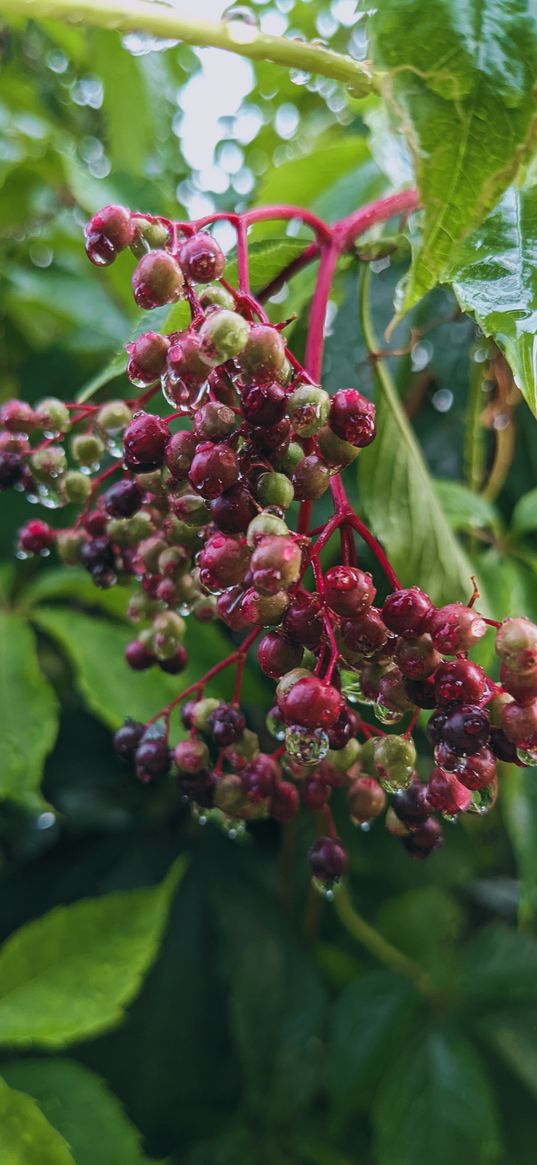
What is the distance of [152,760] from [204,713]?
47 mm

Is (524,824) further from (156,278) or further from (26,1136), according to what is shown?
(156,278)

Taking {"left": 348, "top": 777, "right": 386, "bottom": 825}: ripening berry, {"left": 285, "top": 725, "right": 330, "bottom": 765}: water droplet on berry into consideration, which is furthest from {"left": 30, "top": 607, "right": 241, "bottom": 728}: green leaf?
{"left": 285, "top": 725, "right": 330, "bottom": 765}: water droplet on berry

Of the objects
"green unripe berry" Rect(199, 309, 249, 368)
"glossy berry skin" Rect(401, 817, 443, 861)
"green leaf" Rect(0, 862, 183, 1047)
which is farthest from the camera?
"green leaf" Rect(0, 862, 183, 1047)

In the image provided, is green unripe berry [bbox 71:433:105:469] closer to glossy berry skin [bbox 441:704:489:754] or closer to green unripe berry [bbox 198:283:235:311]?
green unripe berry [bbox 198:283:235:311]

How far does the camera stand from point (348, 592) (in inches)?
17.5

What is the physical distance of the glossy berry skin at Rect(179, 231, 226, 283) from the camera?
0.46 metres

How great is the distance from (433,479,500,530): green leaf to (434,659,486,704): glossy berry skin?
385mm

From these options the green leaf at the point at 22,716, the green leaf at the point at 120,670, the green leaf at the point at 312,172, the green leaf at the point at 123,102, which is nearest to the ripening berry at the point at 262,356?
the green leaf at the point at 120,670

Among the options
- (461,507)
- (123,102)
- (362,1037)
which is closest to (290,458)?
(461,507)

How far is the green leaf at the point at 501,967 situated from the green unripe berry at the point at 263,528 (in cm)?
89

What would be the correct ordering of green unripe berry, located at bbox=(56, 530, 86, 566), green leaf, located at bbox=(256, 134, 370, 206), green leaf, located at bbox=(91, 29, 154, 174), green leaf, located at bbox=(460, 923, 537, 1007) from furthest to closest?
green leaf, located at bbox=(91, 29, 154, 174) → green leaf, located at bbox=(460, 923, 537, 1007) → green leaf, located at bbox=(256, 134, 370, 206) → green unripe berry, located at bbox=(56, 530, 86, 566)

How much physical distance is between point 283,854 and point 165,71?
1.38m

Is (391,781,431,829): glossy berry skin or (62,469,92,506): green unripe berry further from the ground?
(62,469,92,506): green unripe berry

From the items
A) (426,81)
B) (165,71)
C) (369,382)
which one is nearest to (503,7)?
(426,81)
